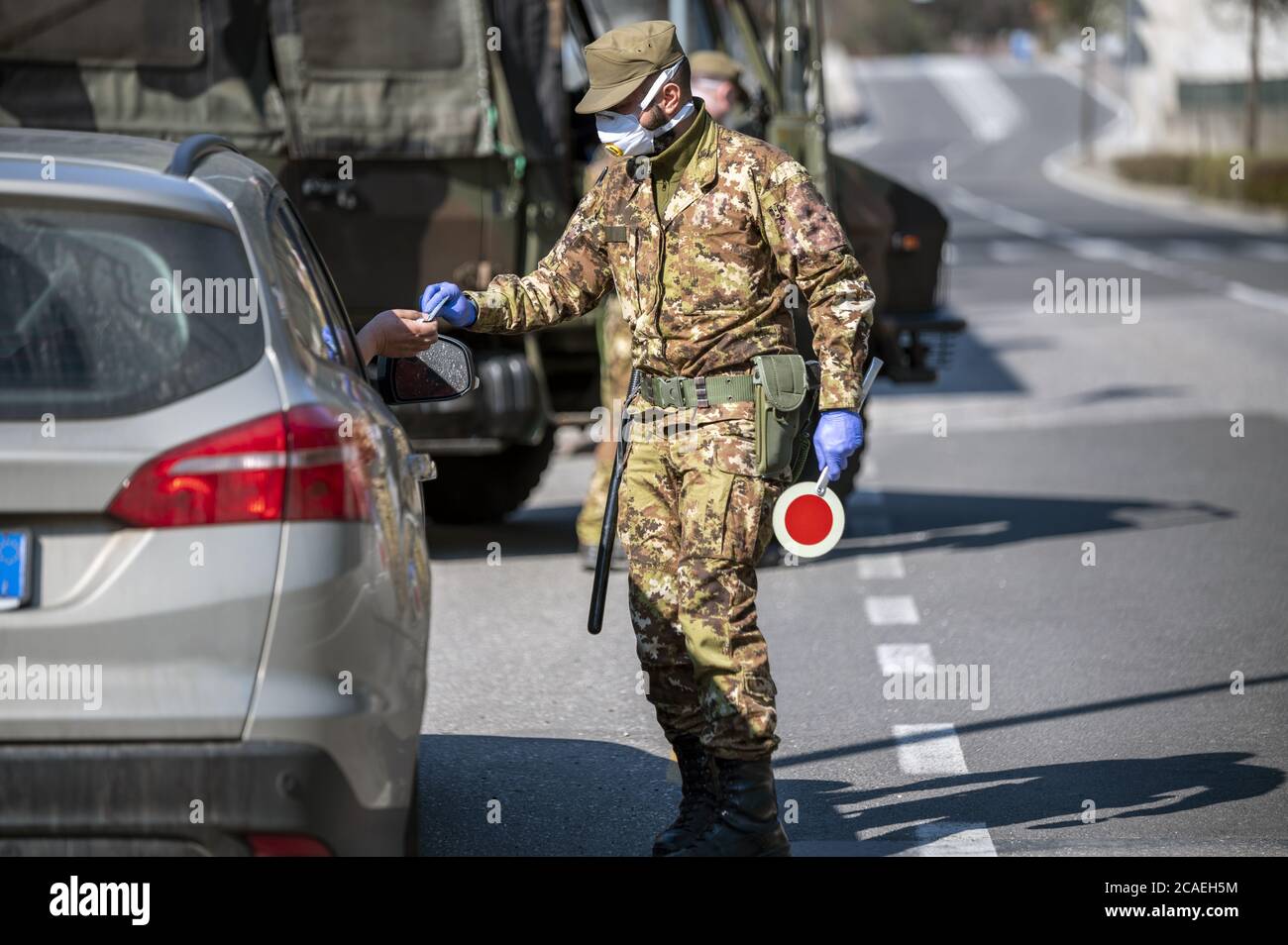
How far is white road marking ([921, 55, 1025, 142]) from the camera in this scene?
105 metres

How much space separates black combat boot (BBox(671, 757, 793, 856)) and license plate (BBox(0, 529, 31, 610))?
1.84m

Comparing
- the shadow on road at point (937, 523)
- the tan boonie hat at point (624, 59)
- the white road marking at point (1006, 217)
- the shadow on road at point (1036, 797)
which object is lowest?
the white road marking at point (1006, 217)

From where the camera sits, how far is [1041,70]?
5246 inches

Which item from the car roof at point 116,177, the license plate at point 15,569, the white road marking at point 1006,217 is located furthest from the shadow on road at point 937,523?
the white road marking at point 1006,217

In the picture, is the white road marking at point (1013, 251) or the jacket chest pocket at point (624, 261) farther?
the white road marking at point (1013, 251)

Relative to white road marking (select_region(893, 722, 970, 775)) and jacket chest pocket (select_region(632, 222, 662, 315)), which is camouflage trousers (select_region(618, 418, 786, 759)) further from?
white road marking (select_region(893, 722, 970, 775))

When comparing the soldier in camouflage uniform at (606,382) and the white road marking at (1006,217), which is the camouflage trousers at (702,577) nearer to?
the soldier in camouflage uniform at (606,382)

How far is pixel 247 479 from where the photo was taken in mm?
3623

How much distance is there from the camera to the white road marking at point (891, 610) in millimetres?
8430

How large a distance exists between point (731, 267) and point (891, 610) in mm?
3840

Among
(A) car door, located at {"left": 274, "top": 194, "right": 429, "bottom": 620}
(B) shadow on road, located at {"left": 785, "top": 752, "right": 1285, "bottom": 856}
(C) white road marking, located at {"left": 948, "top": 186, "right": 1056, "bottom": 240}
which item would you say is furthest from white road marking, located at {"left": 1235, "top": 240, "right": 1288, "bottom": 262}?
(A) car door, located at {"left": 274, "top": 194, "right": 429, "bottom": 620}

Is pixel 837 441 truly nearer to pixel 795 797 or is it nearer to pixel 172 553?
pixel 795 797

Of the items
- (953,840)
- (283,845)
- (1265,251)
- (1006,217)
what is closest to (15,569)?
(283,845)

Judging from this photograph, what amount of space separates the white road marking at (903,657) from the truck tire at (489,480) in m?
3.55
